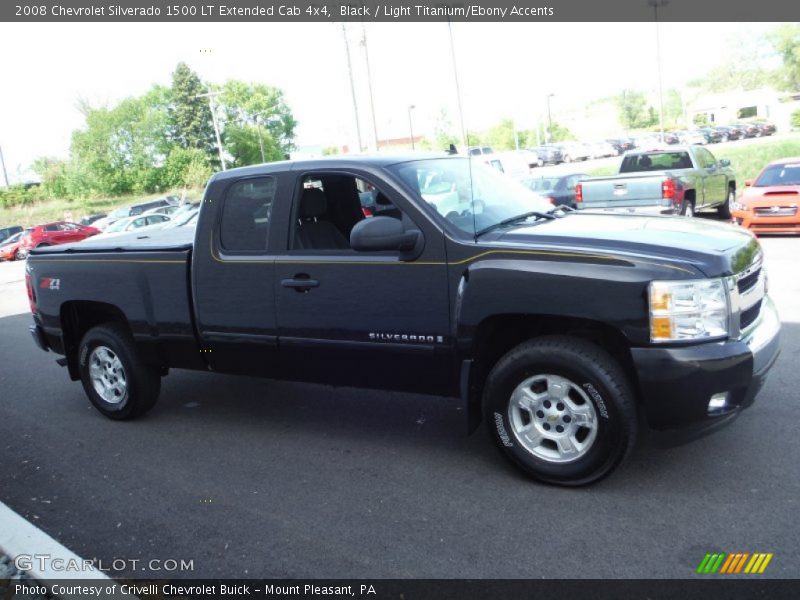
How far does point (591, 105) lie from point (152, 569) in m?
162

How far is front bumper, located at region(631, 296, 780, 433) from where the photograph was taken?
12.3 ft

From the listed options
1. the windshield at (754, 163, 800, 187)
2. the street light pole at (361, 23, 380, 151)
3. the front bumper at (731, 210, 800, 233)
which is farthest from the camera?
the street light pole at (361, 23, 380, 151)

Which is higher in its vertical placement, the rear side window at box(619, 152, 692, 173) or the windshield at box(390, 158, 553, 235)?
the windshield at box(390, 158, 553, 235)

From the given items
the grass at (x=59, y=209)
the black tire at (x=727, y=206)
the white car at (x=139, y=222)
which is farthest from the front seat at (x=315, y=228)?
the grass at (x=59, y=209)

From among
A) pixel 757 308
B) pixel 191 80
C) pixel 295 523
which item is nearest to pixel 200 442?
pixel 295 523

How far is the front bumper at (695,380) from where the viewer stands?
3.76 m

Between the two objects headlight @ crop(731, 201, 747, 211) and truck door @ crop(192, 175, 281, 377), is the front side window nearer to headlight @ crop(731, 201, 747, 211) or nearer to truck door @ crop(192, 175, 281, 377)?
truck door @ crop(192, 175, 281, 377)

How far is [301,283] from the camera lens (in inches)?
191

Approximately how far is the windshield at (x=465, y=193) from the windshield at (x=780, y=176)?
10.8 m

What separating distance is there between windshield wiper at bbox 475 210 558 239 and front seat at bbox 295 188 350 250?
3.18 ft

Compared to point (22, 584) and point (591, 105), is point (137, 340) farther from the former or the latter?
point (591, 105)

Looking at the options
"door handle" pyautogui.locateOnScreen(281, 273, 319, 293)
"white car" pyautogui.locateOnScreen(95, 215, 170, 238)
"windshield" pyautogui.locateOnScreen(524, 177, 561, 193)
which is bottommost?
"white car" pyautogui.locateOnScreen(95, 215, 170, 238)

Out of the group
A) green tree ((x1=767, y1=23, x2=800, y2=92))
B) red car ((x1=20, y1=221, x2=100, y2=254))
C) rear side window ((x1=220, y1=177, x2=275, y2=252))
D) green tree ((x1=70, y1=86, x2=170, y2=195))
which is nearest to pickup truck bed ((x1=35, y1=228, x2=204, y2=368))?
rear side window ((x1=220, y1=177, x2=275, y2=252))

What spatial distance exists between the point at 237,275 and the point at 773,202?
11.9 m
